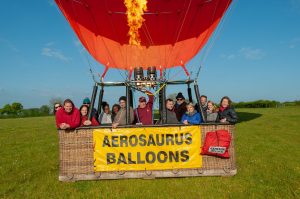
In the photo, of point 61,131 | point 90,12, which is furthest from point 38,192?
point 90,12

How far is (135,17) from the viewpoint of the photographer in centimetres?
724

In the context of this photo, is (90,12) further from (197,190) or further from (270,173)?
(270,173)

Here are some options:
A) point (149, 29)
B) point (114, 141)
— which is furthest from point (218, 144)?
point (149, 29)

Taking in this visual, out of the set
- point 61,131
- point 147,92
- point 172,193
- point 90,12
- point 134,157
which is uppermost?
point 90,12

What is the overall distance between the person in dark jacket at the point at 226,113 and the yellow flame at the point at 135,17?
9.57 feet

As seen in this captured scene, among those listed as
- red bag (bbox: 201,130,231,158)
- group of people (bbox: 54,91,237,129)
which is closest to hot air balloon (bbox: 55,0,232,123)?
group of people (bbox: 54,91,237,129)

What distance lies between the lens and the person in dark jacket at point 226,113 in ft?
18.5

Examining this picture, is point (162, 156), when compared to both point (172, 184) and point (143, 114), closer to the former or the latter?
point (172, 184)

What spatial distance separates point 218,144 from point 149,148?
4.32ft

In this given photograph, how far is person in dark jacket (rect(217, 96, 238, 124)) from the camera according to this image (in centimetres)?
564

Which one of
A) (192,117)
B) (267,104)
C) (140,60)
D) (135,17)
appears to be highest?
(135,17)

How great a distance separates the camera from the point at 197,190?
472 centimetres

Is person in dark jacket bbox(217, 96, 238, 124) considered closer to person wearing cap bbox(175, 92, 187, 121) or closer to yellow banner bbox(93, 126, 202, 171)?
yellow banner bbox(93, 126, 202, 171)

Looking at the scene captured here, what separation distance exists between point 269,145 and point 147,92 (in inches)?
184
